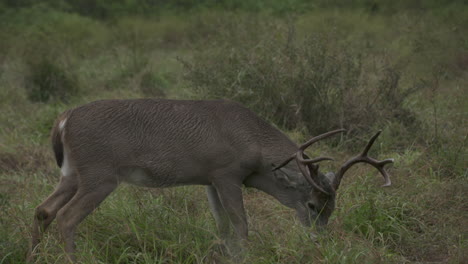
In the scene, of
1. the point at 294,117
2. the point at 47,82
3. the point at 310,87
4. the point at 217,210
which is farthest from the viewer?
the point at 47,82

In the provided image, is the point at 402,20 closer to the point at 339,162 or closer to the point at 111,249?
the point at 339,162

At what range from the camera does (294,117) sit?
8.69 m

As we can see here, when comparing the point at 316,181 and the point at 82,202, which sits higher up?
the point at 316,181

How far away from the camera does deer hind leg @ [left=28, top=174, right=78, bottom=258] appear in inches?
206

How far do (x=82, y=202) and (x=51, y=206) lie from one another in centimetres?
34

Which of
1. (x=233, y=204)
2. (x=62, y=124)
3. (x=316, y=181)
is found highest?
(x=62, y=124)

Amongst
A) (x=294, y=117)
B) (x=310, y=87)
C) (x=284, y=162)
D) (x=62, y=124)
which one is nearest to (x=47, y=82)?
(x=294, y=117)

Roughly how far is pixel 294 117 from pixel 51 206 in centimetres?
422

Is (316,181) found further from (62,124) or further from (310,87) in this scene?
(310,87)

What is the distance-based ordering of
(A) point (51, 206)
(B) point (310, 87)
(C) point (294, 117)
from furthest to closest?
1. (C) point (294, 117)
2. (B) point (310, 87)
3. (A) point (51, 206)

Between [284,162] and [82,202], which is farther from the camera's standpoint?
[284,162]

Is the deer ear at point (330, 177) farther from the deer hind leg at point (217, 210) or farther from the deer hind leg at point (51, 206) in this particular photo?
the deer hind leg at point (51, 206)

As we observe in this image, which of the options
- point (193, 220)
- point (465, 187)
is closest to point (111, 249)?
point (193, 220)

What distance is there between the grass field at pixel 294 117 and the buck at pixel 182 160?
0.24 metres
